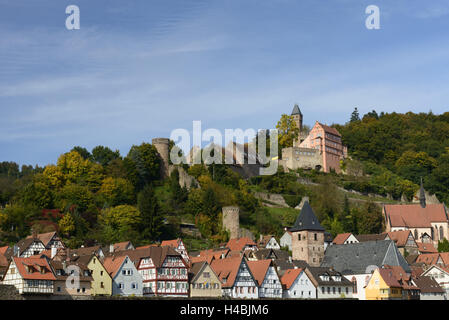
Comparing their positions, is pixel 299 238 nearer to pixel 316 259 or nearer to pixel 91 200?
pixel 316 259

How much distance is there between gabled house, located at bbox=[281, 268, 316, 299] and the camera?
68188 millimetres

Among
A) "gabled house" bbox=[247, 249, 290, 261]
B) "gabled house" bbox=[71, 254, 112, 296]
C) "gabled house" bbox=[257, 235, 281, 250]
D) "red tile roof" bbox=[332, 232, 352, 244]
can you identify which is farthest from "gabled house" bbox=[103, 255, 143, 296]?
"red tile roof" bbox=[332, 232, 352, 244]

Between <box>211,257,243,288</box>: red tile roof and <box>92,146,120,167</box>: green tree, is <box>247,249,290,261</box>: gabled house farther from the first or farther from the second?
<box>92,146,120,167</box>: green tree

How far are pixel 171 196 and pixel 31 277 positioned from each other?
37.0 m

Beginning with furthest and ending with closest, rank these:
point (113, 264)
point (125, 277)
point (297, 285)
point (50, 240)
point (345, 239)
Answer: point (345, 239) < point (50, 240) < point (297, 285) < point (113, 264) < point (125, 277)

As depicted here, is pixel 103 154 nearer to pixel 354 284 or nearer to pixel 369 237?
pixel 369 237

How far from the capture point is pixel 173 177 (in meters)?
97.0

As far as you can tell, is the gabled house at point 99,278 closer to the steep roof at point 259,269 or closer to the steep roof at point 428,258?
the steep roof at point 259,269

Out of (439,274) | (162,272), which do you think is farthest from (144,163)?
(439,274)

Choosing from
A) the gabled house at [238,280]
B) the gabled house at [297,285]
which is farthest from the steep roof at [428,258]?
the gabled house at [238,280]

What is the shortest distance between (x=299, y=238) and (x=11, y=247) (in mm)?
27372

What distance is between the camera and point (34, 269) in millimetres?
58250

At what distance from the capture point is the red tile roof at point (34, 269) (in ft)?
189
